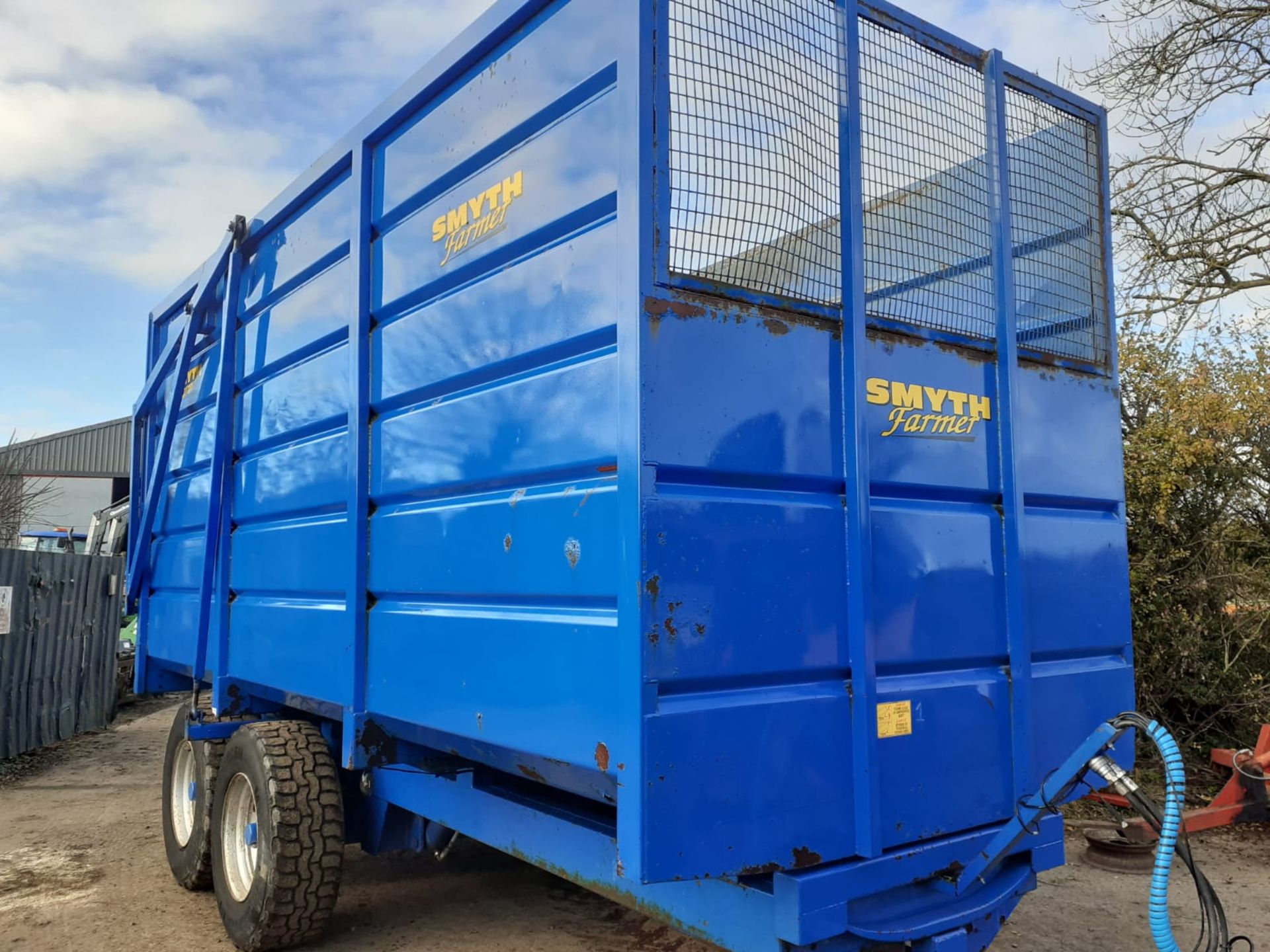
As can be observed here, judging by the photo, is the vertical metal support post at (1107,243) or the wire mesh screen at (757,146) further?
the vertical metal support post at (1107,243)

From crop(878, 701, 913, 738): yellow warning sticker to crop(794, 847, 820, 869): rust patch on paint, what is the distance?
0.34 meters

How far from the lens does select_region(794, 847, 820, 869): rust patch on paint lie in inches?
94.4

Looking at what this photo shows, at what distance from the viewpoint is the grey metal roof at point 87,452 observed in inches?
1329

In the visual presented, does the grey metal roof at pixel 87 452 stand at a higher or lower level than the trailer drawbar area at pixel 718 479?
higher

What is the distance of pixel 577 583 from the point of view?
96.5 inches

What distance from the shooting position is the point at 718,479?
237cm

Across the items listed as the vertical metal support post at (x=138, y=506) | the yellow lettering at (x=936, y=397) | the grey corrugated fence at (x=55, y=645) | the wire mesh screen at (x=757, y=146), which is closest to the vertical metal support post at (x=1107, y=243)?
the yellow lettering at (x=936, y=397)

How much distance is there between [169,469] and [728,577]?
4.39 meters

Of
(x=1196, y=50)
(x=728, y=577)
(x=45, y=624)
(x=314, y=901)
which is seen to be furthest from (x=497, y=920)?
(x=1196, y=50)

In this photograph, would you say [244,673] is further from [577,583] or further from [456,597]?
[577,583]

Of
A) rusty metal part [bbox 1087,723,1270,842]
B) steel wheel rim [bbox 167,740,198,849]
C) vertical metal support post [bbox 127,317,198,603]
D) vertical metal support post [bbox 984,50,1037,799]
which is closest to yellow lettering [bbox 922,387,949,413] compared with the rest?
vertical metal support post [bbox 984,50,1037,799]

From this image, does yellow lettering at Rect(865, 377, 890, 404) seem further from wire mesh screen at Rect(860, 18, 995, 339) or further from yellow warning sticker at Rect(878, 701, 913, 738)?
yellow warning sticker at Rect(878, 701, 913, 738)

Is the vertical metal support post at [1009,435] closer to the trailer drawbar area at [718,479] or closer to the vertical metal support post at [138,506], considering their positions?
the trailer drawbar area at [718,479]

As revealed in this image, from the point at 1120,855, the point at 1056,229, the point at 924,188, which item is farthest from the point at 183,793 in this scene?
the point at 1120,855
